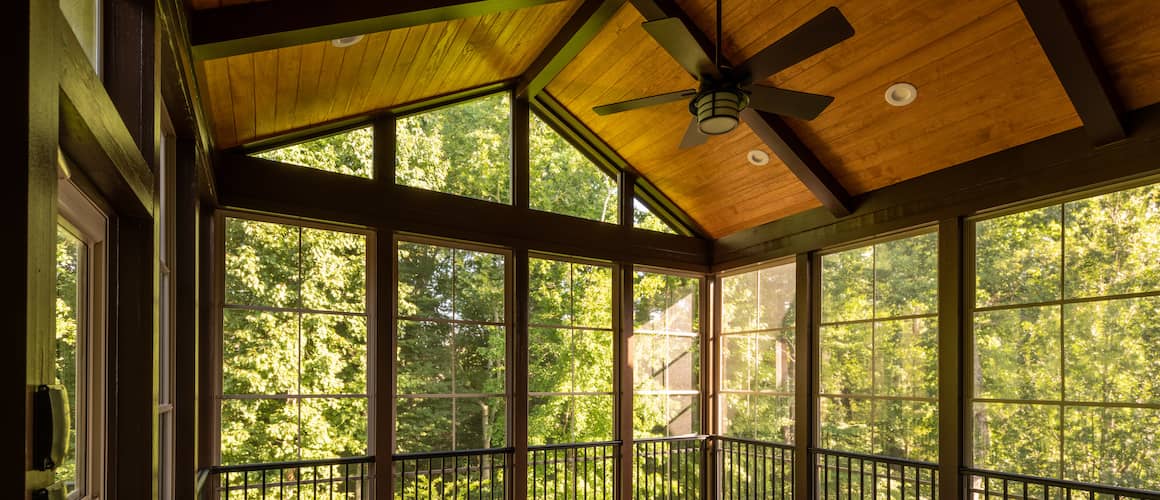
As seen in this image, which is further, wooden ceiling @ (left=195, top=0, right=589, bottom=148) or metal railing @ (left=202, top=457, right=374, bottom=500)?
metal railing @ (left=202, top=457, right=374, bottom=500)

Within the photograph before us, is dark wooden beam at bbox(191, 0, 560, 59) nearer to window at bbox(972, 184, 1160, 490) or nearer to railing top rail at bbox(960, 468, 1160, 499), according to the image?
window at bbox(972, 184, 1160, 490)

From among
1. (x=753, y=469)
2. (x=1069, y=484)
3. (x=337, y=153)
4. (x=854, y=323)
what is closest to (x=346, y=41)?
(x=337, y=153)

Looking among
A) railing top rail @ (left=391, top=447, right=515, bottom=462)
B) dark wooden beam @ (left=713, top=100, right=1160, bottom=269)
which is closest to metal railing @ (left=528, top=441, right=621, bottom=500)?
railing top rail @ (left=391, top=447, right=515, bottom=462)

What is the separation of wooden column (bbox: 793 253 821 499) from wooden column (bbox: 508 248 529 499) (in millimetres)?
2252

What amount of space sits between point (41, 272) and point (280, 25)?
235 centimetres

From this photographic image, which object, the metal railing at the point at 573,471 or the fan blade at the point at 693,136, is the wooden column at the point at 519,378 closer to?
the metal railing at the point at 573,471

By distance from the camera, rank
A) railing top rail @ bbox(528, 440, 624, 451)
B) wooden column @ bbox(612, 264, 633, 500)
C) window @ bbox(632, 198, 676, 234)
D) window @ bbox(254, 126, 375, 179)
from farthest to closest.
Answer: window @ bbox(632, 198, 676, 234) < wooden column @ bbox(612, 264, 633, 500) < railing top rail @ bbox(528, 440, 624, 451) < window @ bbox(254, 126, 375, 179)

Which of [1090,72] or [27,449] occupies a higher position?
[1090,72]

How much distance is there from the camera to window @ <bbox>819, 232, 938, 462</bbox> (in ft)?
16.2

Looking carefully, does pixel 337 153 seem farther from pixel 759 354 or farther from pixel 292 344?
pixel 759 354

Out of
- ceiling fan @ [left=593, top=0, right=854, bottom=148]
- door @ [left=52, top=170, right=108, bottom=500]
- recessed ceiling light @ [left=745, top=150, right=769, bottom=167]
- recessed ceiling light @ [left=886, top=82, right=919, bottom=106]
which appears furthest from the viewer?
recessed ceiling light @ [left=745, top=150, right=769, bottom=167]

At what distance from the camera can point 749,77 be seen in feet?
10.7

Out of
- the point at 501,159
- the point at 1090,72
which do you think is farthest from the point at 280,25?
the point at 1090,72

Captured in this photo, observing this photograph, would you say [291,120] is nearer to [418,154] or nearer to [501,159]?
[418,154]
